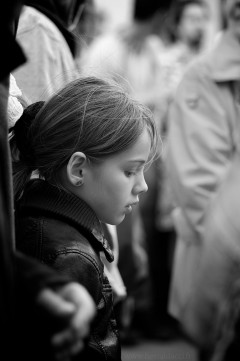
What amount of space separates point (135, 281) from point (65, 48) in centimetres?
173

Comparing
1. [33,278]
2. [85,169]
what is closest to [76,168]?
[85,169]

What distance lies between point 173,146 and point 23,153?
5.07 ft

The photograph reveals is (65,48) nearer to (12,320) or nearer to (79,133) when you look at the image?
(79,133)

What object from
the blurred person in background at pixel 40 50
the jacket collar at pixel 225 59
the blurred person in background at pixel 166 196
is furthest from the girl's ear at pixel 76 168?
the blurred person in background at pixel 166 196

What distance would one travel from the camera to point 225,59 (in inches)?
137

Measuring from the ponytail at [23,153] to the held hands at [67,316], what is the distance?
71cm

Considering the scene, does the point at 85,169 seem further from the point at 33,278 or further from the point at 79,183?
the point at 33,278

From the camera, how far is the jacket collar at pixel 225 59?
11.2ft

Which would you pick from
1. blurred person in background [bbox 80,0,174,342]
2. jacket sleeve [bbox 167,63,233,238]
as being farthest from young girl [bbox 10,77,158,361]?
blurred person in background [bbox 80,0,174,342]

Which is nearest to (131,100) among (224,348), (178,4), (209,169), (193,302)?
(193,302)

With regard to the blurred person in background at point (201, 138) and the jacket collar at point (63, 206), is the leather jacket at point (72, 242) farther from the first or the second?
the blurred person in background at point (201, 138)

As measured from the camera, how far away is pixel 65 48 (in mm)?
2682

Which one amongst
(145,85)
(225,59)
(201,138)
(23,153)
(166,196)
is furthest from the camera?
(145,85)

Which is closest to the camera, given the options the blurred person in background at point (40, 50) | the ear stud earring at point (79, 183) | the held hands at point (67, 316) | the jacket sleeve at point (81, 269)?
the held hands at point (67, 316)
